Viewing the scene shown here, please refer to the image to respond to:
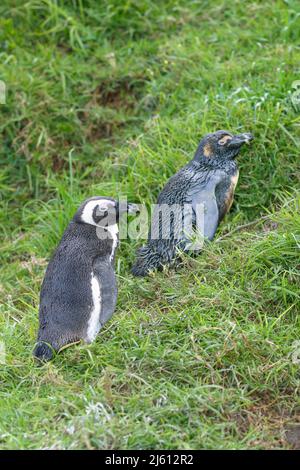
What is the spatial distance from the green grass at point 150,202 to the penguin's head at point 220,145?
334mm

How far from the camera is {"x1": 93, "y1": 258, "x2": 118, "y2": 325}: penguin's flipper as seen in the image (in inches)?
184

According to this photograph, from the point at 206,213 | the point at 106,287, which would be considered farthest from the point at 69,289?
the point at 206,213

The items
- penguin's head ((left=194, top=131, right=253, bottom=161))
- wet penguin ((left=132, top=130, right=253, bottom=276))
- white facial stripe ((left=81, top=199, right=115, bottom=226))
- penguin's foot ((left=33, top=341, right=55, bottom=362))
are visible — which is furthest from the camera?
penguin's head ((left=194, top=131, right=253, bottom=161))

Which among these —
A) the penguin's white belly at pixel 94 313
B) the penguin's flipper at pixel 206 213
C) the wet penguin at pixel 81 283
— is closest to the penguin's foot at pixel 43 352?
the wet penguin at pixel 81 283

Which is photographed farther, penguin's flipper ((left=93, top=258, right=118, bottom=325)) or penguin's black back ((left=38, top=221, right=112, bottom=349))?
penguin's flipper ((left=93, top=258, right=118, bottom=325))

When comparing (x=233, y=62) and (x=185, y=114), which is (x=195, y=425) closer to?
(x=185, y=114)

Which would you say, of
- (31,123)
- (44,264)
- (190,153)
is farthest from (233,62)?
(44,264)

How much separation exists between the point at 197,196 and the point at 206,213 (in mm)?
111

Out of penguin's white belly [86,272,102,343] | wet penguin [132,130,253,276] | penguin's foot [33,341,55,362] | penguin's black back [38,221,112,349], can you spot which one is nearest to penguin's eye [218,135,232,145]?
wet penguin [132,130,253,276]

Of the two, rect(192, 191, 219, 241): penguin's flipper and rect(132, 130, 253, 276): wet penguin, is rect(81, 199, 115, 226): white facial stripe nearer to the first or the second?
rect(132, 130, 253, 276): wet penguin

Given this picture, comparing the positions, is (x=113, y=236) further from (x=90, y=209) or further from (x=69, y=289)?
(x=69, y=289)

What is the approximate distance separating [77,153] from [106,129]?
287 millimetres

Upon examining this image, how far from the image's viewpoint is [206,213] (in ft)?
17.0

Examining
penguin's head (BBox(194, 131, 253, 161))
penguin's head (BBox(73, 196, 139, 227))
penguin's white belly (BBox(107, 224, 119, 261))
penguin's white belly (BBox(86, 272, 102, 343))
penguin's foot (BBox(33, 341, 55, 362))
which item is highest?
penguin's head (BBox(194, 131, 253, 161))
